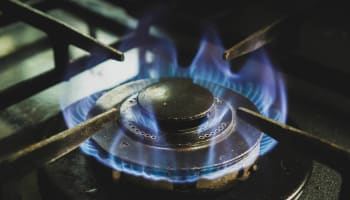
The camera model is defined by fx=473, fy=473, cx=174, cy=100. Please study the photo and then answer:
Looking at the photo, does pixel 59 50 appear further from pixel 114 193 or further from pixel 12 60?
pixel 114 193

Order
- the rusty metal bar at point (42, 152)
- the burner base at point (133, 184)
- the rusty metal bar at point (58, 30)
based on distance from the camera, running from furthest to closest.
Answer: the rusty metal bar at point (58, 30) < the burner base at point (133, 184) < the rusty metal bar at point (42, 152)

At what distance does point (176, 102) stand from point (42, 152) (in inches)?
8.8

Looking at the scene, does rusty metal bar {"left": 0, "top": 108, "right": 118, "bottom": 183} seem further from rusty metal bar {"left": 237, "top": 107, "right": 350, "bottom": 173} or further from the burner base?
rusty metal bar {"left": 237, "top": 107, "right": 350, "bottom": 173}

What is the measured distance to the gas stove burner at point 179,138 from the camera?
0.63m

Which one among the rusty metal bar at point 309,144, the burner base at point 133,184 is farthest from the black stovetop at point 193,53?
the rusty metal bar at point 309,144

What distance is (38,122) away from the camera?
82 cm

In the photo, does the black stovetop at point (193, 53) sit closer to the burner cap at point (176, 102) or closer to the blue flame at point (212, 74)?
the blue flame at point (212, 74)

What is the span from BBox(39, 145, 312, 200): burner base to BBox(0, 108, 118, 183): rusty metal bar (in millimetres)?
70

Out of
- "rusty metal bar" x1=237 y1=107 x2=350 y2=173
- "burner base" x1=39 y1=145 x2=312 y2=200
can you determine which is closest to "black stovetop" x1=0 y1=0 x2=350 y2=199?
"burner base" x1=39 y1=145 x2=312 y2=200

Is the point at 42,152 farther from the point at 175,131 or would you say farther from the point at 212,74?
the point at 212,74

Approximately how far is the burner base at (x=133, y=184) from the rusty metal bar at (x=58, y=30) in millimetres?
177

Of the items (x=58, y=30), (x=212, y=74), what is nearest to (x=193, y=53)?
(x=212, y=74)

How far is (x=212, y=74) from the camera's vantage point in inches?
37.3

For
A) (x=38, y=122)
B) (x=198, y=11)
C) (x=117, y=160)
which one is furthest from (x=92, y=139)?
(x=198, y=11)
